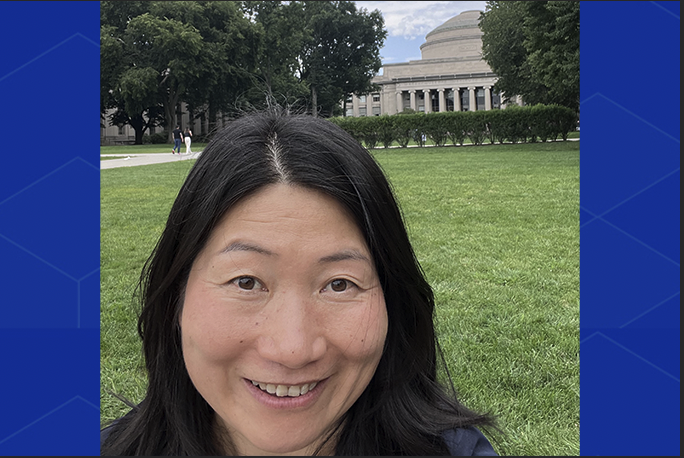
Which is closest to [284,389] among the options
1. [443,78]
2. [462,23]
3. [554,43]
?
[554,43]

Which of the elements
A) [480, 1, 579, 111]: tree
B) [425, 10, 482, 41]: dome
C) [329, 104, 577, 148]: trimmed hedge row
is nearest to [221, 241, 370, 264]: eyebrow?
[480, 1, 579, 111]: tree

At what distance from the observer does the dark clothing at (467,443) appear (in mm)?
1291

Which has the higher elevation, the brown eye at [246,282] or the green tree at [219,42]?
the green tree at [219,42]

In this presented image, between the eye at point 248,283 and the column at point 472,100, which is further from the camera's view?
the column at point 472,100

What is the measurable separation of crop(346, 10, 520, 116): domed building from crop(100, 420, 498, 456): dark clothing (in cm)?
3701

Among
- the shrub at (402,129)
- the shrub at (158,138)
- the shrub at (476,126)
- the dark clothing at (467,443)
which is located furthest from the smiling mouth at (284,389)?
the shrub at (158,138)

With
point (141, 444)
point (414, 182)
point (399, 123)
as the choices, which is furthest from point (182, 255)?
point (399, 123)

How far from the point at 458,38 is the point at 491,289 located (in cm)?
3689

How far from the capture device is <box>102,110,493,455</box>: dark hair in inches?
45.0

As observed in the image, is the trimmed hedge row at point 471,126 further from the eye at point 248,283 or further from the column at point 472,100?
the column at point 472,100

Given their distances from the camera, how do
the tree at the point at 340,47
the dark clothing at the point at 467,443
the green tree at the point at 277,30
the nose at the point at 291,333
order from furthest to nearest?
the tree at the point at 340,47, the green tree at the point at 277,30, the dark clothing at the point at 467,443, the nose at the point at 291,333

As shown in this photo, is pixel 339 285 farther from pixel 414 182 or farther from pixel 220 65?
pixel 220 65

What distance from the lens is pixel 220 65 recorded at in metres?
17.6

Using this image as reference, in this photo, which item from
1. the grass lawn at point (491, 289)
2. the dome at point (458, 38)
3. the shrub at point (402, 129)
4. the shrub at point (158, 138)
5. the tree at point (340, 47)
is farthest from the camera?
the dome at point (458, 38)
